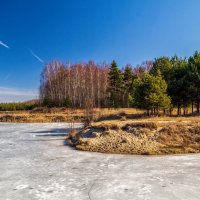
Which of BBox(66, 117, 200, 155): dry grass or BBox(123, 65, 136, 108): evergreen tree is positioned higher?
BBox(123, 65, 136, 108): evergreen tree

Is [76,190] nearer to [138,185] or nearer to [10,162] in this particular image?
[138,185]

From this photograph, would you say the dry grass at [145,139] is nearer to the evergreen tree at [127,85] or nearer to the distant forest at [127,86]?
the distant forest at [127,86]

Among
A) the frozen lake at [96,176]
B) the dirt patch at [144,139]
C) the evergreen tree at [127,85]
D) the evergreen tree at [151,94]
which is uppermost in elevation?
the evergreen tree at [127,85]

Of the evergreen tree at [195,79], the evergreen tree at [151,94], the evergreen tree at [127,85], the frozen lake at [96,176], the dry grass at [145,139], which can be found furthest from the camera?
the evergreen tree at [127,85]

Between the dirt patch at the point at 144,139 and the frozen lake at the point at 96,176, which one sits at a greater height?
the dirt patch at the point at 144,139

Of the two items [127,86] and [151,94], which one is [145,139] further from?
[127,86]

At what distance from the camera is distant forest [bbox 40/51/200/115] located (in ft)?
79.3

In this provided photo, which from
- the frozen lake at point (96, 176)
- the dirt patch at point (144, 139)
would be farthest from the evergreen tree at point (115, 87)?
the frozen lake at point (96, 176)

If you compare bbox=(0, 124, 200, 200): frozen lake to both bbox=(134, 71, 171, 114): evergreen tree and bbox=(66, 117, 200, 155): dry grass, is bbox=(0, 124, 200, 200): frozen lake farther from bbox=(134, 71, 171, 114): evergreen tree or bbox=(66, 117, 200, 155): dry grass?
bbox=(134, 71, 171, 114): evergreen tree

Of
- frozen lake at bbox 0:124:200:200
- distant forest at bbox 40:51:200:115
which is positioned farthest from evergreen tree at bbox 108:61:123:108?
frozen lake at bbox 0:124:200:200

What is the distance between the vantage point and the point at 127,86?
45.2m

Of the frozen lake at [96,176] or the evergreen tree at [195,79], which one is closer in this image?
the frozen lake at [96,176]

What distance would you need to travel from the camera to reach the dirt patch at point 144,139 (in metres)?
12.3

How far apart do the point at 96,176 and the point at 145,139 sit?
533 centimetres
